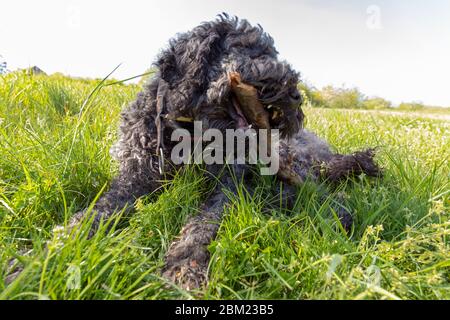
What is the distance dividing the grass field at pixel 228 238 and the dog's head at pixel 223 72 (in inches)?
24.9

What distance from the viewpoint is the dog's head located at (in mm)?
2807

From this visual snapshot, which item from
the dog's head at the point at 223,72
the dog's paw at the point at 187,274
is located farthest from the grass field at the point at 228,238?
the dog's head at the point at 223,72

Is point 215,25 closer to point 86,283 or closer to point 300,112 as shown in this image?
point 300,112

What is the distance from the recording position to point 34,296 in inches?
68.2

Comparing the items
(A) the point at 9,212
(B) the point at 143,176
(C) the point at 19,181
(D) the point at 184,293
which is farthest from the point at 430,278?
(C) the point at 19,181

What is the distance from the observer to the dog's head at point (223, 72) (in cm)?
281

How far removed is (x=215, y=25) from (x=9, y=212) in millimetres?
2146
